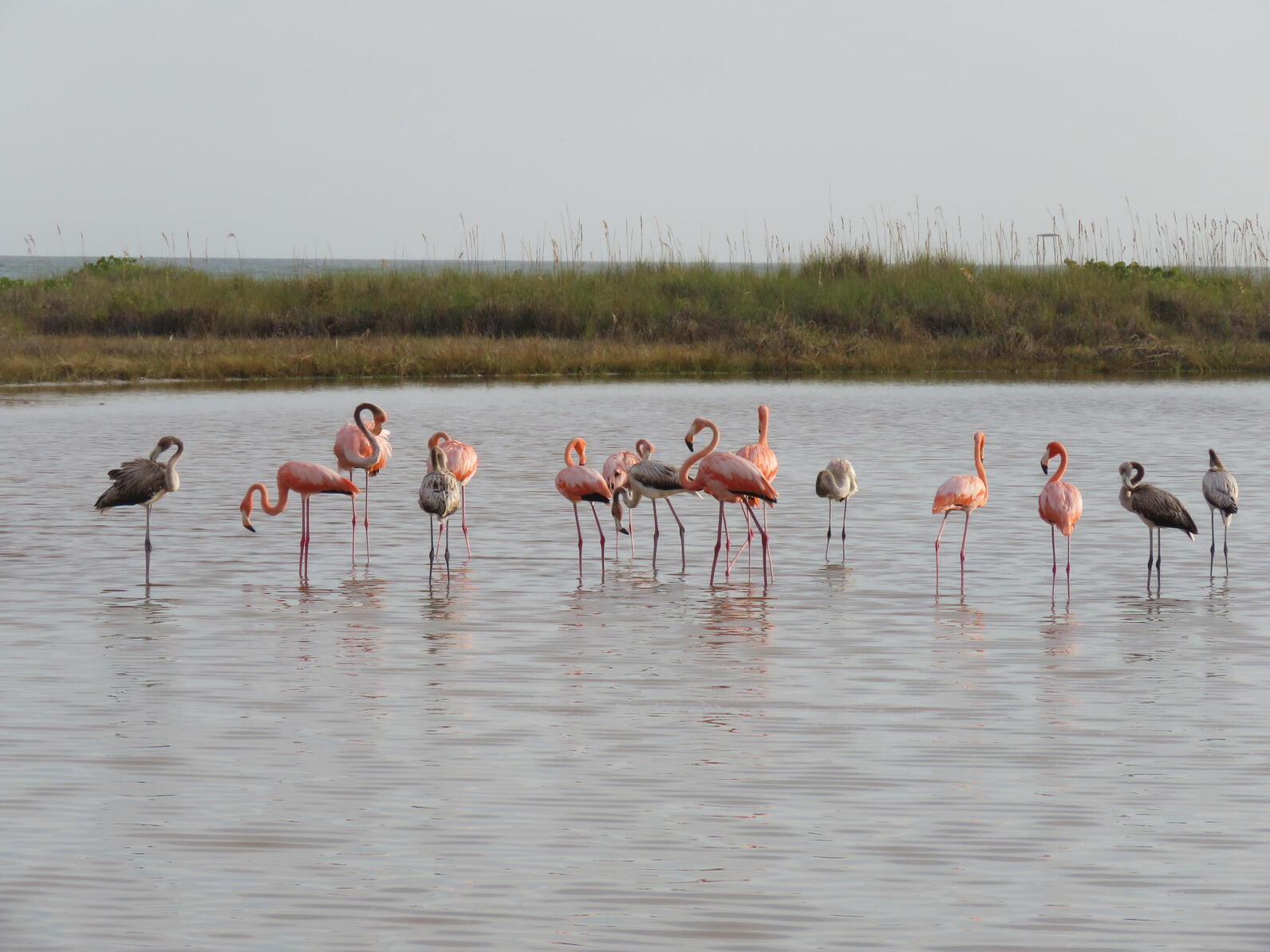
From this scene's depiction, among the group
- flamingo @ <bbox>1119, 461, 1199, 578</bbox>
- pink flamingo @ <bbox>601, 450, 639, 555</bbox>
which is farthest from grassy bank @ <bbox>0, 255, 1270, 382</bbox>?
flamingo @ <bbox>1119, 461, 1199, 578</bbox>

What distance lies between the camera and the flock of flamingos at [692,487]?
10.6 metres

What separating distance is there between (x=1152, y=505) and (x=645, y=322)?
21067mm

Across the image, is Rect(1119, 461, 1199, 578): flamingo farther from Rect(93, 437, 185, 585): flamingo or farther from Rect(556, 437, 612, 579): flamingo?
Rect(93, 437, 185, 585): flamingo

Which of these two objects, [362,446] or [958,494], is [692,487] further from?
[362,446]

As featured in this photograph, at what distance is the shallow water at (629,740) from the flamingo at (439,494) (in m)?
0.36

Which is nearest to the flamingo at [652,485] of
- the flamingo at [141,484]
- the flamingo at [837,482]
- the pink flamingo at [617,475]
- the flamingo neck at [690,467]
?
the pink flamingo at [617,475]

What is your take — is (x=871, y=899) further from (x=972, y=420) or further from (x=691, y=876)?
(x=972, y=420)

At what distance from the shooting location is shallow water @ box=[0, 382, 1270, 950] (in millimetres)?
4840

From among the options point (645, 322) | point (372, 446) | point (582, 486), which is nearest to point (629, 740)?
point (582, 486)

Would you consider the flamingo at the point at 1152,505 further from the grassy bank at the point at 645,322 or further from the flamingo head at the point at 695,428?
the grassy bank at the point at 645,322

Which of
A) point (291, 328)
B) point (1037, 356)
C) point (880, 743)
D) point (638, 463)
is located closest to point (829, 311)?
point (1037, 356)

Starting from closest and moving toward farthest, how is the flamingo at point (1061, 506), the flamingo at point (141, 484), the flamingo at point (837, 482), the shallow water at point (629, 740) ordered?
the shallow water at point (629, 740) → the flamingo at point (1061, 506) → the flamingo at point (141, 484) → the flamingo at point (837, 482)

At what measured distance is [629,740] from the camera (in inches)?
263

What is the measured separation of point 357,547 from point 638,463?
7.06 feet
